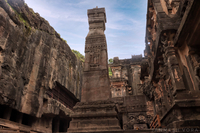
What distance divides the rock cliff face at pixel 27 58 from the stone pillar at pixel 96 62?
7.61m

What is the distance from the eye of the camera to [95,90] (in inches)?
266

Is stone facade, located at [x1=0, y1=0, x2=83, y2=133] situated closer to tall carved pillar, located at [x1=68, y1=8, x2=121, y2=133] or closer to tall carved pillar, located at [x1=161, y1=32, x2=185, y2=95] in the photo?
tall carved pillar, located at [x1=68, y1=8, x2=121, y2=133]

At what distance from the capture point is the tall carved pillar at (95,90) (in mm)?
5411

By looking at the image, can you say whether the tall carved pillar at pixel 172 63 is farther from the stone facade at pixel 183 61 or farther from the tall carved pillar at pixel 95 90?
the tall carved pillar at pixel 95 90

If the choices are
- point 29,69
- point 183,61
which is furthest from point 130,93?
A: point 183,61

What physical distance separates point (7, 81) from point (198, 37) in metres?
12.5

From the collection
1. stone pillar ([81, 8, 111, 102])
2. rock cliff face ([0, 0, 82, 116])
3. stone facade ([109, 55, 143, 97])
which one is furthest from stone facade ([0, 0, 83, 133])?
stone pillar ([81, 8, 111, 102])

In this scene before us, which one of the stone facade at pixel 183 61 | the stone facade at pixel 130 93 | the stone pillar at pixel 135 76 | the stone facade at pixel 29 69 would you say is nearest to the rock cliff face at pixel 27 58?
the stone facade at pixel 29 69

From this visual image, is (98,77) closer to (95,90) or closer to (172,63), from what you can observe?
(95,90)

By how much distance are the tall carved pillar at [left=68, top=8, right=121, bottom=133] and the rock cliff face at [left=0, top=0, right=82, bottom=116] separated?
7.69 m

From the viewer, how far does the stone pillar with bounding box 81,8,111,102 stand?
6.71 m

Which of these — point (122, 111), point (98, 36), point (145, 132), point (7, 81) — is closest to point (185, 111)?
point (145, 132)

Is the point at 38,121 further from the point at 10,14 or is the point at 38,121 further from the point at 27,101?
the point at 10,14

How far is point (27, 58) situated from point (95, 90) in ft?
34.3
